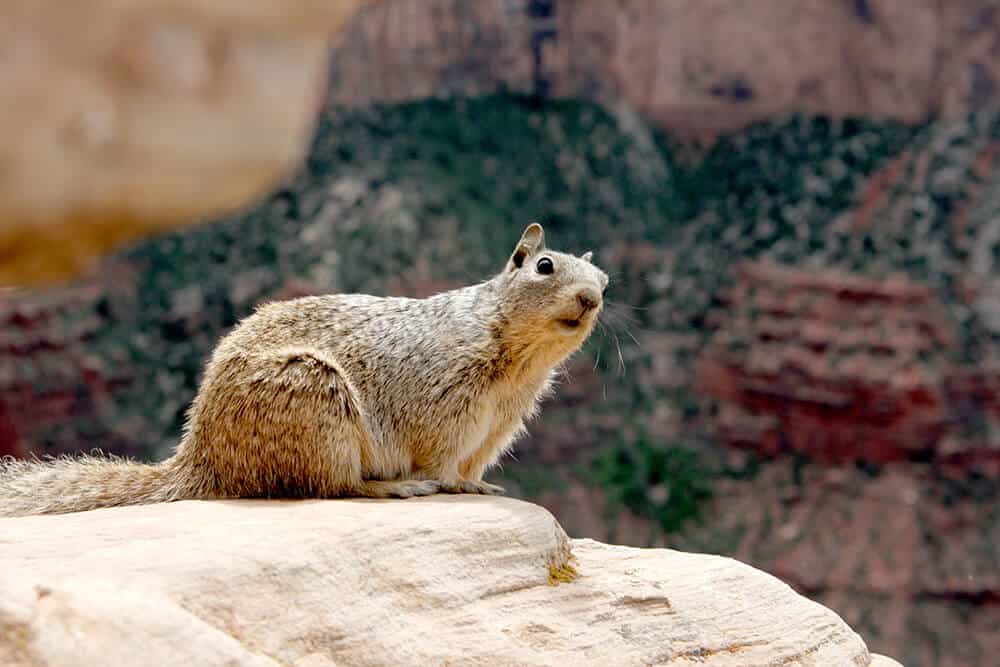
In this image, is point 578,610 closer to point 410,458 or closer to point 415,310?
point 410,458

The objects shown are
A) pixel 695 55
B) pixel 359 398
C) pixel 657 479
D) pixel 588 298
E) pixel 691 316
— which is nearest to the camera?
pixel 588 298

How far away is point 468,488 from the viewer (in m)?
6.73

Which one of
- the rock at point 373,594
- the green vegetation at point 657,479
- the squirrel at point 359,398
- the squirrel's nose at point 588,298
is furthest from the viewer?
the green vegetation at point 657,479

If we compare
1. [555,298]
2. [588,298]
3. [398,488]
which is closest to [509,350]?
[555,298]

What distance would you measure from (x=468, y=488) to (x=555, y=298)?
1.23 m

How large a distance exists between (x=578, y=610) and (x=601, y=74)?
19.7 metres

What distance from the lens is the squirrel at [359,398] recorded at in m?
6.33

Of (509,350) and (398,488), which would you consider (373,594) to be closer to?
(398,488)

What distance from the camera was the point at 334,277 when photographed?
20609 millimetres

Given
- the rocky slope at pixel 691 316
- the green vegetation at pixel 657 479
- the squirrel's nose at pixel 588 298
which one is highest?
the squirrel's nose at pixel 588 298

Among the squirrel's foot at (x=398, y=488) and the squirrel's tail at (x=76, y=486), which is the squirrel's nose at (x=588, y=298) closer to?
the squirrel's foot at (x=398, y=488)

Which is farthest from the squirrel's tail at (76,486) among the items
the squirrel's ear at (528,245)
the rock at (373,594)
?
the squirrel's ear at (528,245)

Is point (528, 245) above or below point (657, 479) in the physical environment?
above

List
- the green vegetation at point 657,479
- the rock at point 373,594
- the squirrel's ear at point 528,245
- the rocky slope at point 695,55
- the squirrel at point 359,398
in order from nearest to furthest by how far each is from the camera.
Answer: the rock at point 373,594
the squirrel at point 359,398
the squirrel's ear at point 528,245
the green vegetation at point 657,479
the rocky slope at point 695,55
